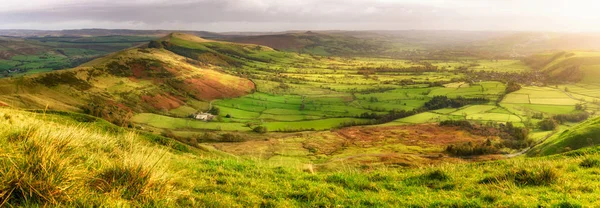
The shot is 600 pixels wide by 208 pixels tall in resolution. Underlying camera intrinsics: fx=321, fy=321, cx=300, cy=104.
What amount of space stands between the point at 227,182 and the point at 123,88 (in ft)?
365

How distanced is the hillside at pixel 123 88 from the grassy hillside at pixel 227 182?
2035 inches

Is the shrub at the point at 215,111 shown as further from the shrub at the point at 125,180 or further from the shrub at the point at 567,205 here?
the shrub at the point at 567,205

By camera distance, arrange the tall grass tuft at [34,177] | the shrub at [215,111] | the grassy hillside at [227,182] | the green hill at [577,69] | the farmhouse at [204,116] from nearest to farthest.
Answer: the tall grass tuft at [34,177] → the grassy hillside at [227,182] → the farmhouse at [204,116] → the shrub at [215,111] → the green hill at [577,69]

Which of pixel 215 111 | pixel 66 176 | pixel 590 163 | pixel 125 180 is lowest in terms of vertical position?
pixel 215 111

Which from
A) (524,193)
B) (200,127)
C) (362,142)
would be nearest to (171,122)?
(200,127)

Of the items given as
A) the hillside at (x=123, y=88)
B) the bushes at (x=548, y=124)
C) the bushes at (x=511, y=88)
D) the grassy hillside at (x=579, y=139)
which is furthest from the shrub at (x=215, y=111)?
the bushes at (x=511, y=88)

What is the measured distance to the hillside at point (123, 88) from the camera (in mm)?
73913

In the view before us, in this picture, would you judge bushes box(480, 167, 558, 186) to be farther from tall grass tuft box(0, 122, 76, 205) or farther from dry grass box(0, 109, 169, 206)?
tall grass tuft box(0, 122, 76, 205)

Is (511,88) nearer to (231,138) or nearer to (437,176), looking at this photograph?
(231,138)

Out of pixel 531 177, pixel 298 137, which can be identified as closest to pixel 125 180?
pixel 531 177

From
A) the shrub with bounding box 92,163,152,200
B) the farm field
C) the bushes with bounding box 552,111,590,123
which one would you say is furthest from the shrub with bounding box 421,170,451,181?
the farm field

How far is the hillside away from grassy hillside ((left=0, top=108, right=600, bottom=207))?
51692 millimetres

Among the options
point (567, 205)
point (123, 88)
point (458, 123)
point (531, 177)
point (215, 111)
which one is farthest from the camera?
point (123, 88)

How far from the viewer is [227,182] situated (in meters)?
10.3
